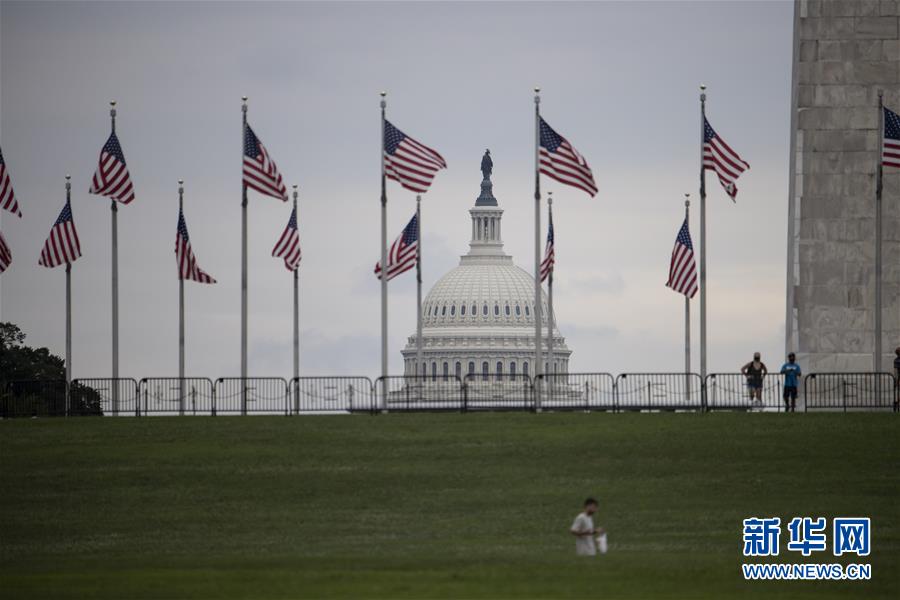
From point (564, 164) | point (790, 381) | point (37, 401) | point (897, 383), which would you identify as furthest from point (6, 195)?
point (897, 383)

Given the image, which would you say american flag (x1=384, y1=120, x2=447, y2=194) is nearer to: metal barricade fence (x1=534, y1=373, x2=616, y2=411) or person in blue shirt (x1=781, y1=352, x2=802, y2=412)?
metal barricade fence (x1=534, y1=373, x2=616, y2=411)

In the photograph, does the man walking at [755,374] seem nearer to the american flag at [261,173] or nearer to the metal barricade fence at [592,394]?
the metal barricade fence at [592,394]

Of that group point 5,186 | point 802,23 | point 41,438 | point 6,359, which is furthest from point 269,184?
point 6,359

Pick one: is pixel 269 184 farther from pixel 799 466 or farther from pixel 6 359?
pixel 6 359

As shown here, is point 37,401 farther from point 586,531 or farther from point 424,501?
point 586,531

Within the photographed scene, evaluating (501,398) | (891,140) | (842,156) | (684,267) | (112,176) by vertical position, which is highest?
(842,156)

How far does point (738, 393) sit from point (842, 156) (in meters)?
8.24

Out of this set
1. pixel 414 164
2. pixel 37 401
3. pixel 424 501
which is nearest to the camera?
pixel 424 501

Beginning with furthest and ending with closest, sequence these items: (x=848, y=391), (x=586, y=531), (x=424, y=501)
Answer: (x=848, y=391) < (x=424, y=501) < (x=586, y=531)

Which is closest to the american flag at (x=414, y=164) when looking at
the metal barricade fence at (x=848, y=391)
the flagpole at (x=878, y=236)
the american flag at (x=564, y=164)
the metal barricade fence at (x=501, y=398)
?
the american flag at (x=564, y=164)

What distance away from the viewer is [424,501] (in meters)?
40.7

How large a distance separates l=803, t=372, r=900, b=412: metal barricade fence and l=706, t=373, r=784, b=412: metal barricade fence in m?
0.87

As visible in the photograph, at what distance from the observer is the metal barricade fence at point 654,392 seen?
58.9m

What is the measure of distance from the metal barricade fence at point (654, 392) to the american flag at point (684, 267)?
3.75 m
